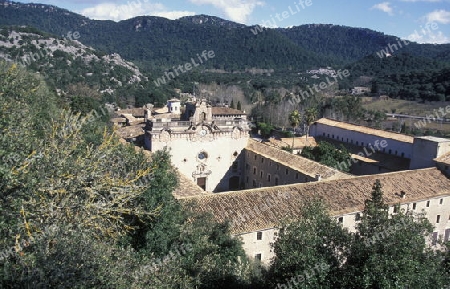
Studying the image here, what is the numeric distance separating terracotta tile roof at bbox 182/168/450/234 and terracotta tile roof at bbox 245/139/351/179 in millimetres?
2563

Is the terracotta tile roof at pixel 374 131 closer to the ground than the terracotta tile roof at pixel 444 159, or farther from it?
farther from it

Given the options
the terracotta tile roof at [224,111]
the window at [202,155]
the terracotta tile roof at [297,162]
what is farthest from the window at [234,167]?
the terracotta tile roof at [224,111]

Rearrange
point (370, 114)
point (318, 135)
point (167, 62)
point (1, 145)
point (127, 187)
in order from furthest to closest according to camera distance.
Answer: point (167, 62) → point (370, 114) → point (318, 135) → point (127, 187) → point (1, 145)

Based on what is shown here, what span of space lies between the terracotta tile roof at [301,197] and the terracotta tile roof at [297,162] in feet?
8.41

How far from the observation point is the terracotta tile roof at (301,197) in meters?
23.6

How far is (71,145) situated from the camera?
13125 mm

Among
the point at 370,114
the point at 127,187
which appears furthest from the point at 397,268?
the point at 370,114

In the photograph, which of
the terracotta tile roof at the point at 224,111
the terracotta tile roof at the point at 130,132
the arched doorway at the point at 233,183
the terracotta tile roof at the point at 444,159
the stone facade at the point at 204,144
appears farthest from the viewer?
the terracotta tile roof at the point at 224,111

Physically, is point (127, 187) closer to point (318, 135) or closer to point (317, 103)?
point (318, 135)

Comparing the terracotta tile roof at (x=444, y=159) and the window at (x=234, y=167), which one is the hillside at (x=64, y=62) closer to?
the window at (x=234, y=167)

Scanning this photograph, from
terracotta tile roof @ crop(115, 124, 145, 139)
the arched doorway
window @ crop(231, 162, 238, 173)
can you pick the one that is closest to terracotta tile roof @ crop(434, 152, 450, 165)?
window @ crop(231, 162, 238, 173)

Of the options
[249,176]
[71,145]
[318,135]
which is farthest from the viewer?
[318,135]

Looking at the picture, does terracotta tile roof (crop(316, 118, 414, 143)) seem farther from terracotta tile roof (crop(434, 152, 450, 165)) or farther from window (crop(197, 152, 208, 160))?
window (crop(197, 152, 208, 160))

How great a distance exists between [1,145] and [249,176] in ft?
108
